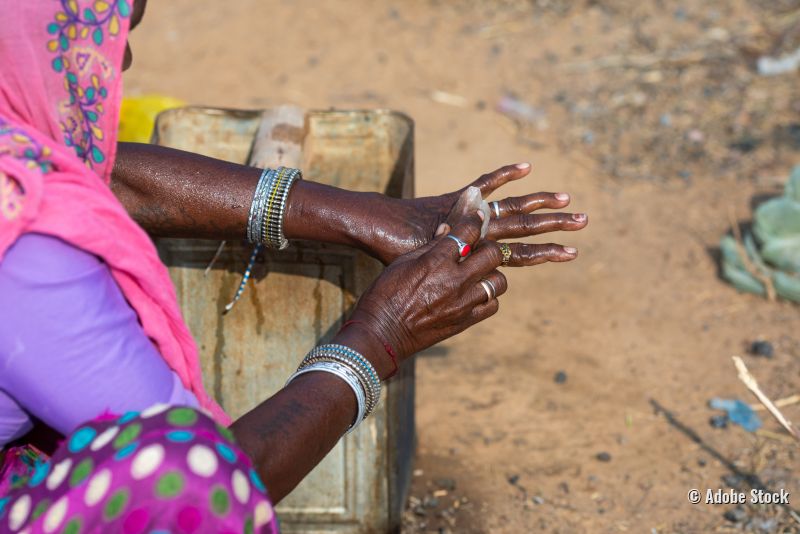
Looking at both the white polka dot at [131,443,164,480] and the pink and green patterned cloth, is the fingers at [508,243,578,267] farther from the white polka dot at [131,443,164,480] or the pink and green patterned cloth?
the white polka dot at [131,443,164,480]

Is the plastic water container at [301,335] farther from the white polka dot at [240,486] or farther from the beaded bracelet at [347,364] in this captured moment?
the white polka dot at [240,486]

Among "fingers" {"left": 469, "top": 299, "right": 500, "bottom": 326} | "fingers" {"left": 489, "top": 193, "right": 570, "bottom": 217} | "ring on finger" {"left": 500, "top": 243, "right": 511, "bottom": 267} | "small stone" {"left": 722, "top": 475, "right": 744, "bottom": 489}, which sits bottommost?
"small stone" {"left": 722, "top": 475, "right": 744, "bottom": 489}

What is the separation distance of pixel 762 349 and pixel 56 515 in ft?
10.1

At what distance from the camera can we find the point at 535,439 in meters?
3.29

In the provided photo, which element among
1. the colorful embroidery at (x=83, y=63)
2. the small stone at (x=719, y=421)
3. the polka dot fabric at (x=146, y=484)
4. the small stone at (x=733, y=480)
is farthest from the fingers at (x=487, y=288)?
the small stone at (x=719, y=421)

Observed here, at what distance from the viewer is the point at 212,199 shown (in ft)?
7.47

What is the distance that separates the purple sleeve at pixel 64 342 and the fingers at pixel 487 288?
2.44ft

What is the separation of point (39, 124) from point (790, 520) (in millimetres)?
2399

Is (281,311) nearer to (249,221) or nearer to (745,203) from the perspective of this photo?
(249,221)

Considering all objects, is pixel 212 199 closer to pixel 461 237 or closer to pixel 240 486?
pixel 461 237

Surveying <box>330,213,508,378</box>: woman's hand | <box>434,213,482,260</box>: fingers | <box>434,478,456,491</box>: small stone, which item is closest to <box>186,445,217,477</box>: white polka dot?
<box>330,213,508,378</box>: woman's hand

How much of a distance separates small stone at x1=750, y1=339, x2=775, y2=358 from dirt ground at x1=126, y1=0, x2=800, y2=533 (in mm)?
47

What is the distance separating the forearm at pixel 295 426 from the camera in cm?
155

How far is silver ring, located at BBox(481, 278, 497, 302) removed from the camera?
1.97m
